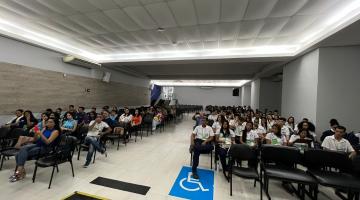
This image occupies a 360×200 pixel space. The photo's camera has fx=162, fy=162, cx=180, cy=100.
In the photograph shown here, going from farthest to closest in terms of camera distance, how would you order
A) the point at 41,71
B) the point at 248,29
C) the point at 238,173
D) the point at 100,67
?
the point at 100,67 < the point at 41,71 < the point at 248,29 < the point at 238,173

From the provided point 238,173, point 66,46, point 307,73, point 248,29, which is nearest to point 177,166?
point 238,173

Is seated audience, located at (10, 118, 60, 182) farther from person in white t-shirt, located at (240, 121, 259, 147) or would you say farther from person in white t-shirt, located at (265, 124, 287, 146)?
person in white t-shirt, located at (265, 124, 287, 146)

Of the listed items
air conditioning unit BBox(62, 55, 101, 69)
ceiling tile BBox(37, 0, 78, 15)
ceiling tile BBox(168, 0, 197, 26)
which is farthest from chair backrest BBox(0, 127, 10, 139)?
ceiling tile BBox(168, 0, 197, 26)

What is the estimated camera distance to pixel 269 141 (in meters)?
3.93

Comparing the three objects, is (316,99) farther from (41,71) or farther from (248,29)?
(41,71)

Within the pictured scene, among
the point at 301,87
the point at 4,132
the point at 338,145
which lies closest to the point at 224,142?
the point at 338,145

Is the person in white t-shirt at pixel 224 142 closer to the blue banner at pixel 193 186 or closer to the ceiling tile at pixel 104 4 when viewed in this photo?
the blue banner at pixel 193 186

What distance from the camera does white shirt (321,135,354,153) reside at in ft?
10.5

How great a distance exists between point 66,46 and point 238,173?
24.8ft

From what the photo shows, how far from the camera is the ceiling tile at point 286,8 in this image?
324 centimetres

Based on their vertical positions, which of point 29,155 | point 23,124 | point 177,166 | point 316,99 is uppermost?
point 316,99

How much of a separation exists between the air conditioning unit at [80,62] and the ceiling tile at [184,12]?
4.88m

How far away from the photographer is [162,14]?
12.8ft

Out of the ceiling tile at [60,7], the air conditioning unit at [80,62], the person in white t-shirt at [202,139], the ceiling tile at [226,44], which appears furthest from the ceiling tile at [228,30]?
the air conditioning unit at [80,62]
